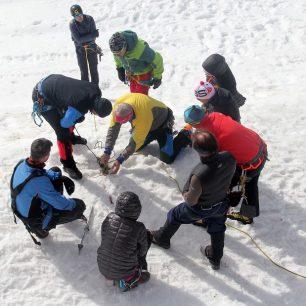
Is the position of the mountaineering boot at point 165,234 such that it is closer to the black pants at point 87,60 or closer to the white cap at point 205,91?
the white cap at point 205,91

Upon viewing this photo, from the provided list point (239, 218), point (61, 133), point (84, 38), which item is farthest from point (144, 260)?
point (84, 38)

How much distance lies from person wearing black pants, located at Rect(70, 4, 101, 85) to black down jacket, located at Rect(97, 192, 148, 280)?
5427 millimetres

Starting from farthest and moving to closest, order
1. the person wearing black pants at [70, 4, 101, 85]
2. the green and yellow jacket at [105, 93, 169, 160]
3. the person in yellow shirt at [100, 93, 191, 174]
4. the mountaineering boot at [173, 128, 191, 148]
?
the person wearing black pants at [70, 4, 101, 85]
the mountaineering boot at [173, 128, 191, 148]
the green and yellow jacket at [105, 93, 169, 160]
the person in yellow shirt at [100, 93, 191, 174]

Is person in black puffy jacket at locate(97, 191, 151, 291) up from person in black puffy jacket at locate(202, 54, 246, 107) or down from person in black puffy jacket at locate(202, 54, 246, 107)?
down

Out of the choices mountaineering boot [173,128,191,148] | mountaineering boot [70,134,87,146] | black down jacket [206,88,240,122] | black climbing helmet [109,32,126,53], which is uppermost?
black climbing helmet [109,32,126,53]

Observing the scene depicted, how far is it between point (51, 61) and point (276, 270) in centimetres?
826

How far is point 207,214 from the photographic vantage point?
4.77 metres

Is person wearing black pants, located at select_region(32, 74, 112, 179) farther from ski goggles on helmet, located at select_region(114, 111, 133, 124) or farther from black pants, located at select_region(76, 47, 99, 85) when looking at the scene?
black pants, located at select_region(76, 47, 99, 85)

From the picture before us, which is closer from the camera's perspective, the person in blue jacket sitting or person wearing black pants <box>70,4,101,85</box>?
the person in blue jacket sitting

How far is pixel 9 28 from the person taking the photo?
12617 mm

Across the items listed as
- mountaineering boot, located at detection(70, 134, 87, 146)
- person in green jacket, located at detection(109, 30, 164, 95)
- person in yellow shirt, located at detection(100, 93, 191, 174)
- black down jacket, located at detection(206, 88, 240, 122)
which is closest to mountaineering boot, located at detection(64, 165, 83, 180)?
person in yellow shirt, located at detection(100, 93, 191, 174)

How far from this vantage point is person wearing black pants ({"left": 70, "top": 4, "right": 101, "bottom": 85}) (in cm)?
859

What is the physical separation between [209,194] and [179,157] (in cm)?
248

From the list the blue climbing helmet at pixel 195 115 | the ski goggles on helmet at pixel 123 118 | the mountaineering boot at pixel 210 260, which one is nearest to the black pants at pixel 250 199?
the mountaineering boot at pixel 210 260
